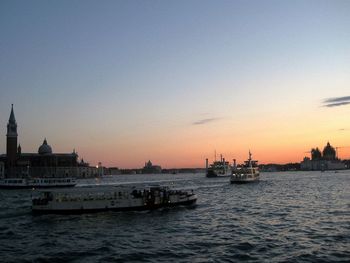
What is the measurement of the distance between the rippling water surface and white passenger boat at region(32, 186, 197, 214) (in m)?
2.04

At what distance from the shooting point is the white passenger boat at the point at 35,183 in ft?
470

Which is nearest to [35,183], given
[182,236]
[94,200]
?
[94,200]

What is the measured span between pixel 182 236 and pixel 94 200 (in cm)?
2500

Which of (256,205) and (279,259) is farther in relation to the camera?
(256,205)

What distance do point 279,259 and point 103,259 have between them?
13.3m

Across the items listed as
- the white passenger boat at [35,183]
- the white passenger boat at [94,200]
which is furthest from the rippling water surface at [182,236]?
the white passenger boat at [35,183]

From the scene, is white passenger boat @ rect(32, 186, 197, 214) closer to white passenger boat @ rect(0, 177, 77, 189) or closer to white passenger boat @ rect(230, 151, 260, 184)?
white passenger boat @ rect(0, 177, 77, 189)

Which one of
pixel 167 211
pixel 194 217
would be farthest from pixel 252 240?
pixel 167 211

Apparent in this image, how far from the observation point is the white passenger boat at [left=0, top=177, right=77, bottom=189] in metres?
143

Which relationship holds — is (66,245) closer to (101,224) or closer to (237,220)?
(101,224)

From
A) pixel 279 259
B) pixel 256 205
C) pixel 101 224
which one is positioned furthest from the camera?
pixel 256 205

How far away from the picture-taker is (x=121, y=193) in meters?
66.3

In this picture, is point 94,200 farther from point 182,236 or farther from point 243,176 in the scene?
point 243,176

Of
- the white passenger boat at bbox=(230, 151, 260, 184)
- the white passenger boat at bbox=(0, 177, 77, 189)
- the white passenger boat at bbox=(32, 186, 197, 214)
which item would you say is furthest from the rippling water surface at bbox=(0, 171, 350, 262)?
the white passenger boat at bbox=(230, 151, 260, 184)
